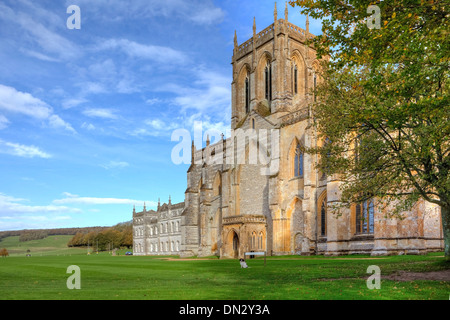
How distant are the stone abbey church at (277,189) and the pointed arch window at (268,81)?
5.2 inches

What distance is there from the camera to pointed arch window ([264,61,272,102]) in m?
52.3

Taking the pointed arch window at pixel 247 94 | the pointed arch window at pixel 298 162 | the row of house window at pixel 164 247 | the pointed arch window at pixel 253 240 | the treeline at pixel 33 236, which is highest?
the pointed arch window at pixel 247 94

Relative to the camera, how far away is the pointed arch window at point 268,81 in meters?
52.3

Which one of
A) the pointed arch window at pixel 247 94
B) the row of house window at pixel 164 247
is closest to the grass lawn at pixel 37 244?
the row of house window at pixel 164 247

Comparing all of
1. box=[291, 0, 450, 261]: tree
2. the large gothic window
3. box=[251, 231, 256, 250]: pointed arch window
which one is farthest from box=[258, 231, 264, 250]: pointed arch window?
box=[291, 0, 450, 261]: tree

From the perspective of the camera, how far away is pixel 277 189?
139ft

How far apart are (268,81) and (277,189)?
55.1 ft

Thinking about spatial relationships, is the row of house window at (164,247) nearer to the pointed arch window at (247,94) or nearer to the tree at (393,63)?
the pointed arch window at (247,94)

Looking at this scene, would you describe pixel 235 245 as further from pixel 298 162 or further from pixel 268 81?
pixel 268 81

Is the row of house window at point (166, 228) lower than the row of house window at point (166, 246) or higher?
higher

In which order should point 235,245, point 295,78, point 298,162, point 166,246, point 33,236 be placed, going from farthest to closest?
point 33,236
point 166,246
point 295,78
point 235,245
point 298,162

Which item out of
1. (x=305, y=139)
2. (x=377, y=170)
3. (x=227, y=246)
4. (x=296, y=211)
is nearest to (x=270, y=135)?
(x=305, y=139)

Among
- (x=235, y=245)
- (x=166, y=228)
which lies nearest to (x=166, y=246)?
(x=166, y=228)
